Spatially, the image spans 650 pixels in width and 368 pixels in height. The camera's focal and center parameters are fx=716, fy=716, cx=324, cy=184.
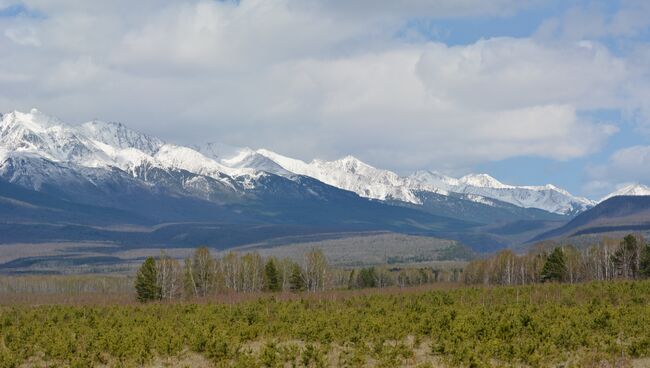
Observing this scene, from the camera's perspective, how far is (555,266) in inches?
5610

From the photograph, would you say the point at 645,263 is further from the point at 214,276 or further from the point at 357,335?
the point at 357,335

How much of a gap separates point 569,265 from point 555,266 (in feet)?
18.9

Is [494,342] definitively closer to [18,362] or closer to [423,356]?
[423,356]

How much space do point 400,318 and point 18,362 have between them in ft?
109

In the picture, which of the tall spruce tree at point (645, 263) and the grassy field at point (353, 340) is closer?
the grassy field at point (353, 340)

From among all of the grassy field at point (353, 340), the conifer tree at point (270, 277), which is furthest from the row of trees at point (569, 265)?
the grassy field at point (353, 340)

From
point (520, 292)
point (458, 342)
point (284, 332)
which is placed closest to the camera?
point (458, 342)

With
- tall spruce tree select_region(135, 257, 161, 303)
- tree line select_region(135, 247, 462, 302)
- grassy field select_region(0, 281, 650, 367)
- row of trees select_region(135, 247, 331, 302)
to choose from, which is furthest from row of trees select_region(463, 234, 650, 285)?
tall spruce tree select_region(135, 257, 161, 303)

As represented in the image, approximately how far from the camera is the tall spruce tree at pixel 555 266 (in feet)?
466

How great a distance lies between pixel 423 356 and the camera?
173 ft

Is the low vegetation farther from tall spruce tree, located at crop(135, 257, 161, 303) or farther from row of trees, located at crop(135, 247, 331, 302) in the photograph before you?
row of trees, located at crop(135, 247, 331, 302)

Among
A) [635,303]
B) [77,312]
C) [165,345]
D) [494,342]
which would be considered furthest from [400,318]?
[77,312]

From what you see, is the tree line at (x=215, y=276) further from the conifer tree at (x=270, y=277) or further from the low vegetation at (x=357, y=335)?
the low vegetation at (x=357, y=335)

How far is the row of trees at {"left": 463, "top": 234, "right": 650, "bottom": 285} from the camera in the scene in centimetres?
14250
